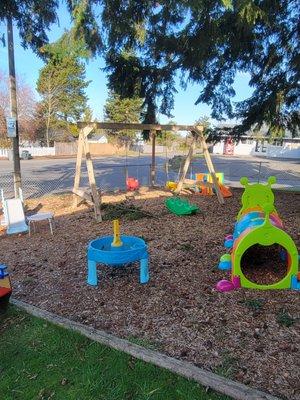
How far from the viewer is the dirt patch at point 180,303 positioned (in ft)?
9.18

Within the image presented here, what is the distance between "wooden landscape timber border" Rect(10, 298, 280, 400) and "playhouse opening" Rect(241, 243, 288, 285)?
5.67ft

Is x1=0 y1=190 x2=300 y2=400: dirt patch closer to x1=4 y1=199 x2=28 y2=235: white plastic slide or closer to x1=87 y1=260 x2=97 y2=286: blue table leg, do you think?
x1=87 y1=260 x2=97 y2=286: blue table leg

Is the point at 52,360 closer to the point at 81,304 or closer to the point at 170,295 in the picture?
the point at 81,304

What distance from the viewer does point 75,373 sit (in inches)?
106

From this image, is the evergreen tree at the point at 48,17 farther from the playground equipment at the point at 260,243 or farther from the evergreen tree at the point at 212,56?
the playground equipment at the point at 260,243

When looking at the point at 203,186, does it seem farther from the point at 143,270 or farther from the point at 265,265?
the point at 143,270

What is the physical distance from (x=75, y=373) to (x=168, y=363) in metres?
0.73

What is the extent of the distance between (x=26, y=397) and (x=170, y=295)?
5.94 feet

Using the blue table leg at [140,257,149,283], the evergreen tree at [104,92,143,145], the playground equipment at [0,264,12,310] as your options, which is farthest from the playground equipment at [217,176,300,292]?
the evergreen tree at [104,92,143,145]

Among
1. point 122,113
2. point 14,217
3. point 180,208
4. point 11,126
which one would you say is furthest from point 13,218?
point 122,113

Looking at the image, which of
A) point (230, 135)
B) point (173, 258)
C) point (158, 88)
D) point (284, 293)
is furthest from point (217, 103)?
point (284, 293)

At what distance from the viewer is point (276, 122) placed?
9523 millimetres

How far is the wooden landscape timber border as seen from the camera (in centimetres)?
239

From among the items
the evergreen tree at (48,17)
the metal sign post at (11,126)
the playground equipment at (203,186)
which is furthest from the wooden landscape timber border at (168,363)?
the playground equipment at (203,186)
